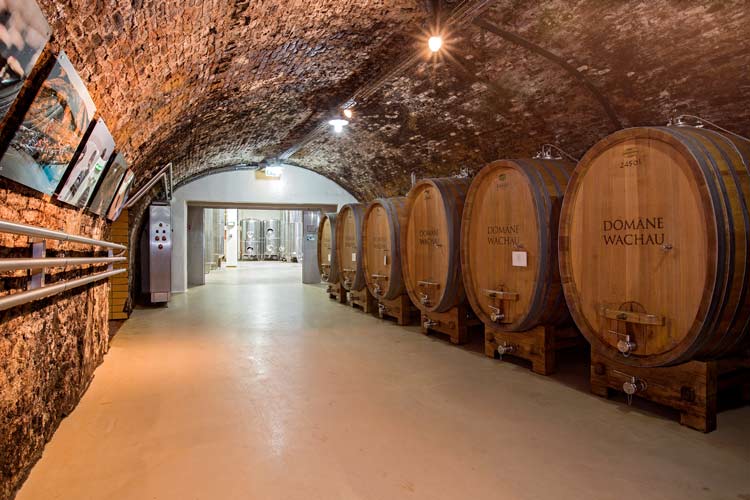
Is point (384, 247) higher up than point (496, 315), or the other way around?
point (384, 247)

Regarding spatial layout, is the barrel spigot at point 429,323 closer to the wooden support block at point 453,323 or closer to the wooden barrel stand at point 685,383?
the wooden support block at point 453,323

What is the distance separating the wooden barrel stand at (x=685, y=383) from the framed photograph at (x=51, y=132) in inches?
128

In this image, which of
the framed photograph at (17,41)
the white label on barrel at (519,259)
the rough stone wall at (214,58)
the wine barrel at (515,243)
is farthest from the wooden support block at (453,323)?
the framed photograph at (17,41)

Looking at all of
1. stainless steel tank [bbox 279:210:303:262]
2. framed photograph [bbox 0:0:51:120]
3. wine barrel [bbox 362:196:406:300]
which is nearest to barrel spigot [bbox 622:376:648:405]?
wine barrel [bbox 362:196:406:300]

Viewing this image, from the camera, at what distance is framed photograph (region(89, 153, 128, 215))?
9.96 feet

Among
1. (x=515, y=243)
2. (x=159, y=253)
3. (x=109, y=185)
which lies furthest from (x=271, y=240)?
(x=515, y=243)

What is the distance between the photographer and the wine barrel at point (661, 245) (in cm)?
229

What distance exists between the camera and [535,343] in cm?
356

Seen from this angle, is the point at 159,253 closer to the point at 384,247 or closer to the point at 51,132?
the point at 384,247

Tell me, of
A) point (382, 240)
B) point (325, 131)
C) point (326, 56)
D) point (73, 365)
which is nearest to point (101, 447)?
point (73, 365)

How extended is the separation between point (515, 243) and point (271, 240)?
24446 millimetres

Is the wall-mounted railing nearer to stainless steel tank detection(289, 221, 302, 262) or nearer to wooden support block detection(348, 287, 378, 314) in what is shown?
wooden support block detection(348, 287, 378, 314)

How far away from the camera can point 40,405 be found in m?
2.20

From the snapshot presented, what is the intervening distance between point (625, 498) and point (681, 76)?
348 cm
